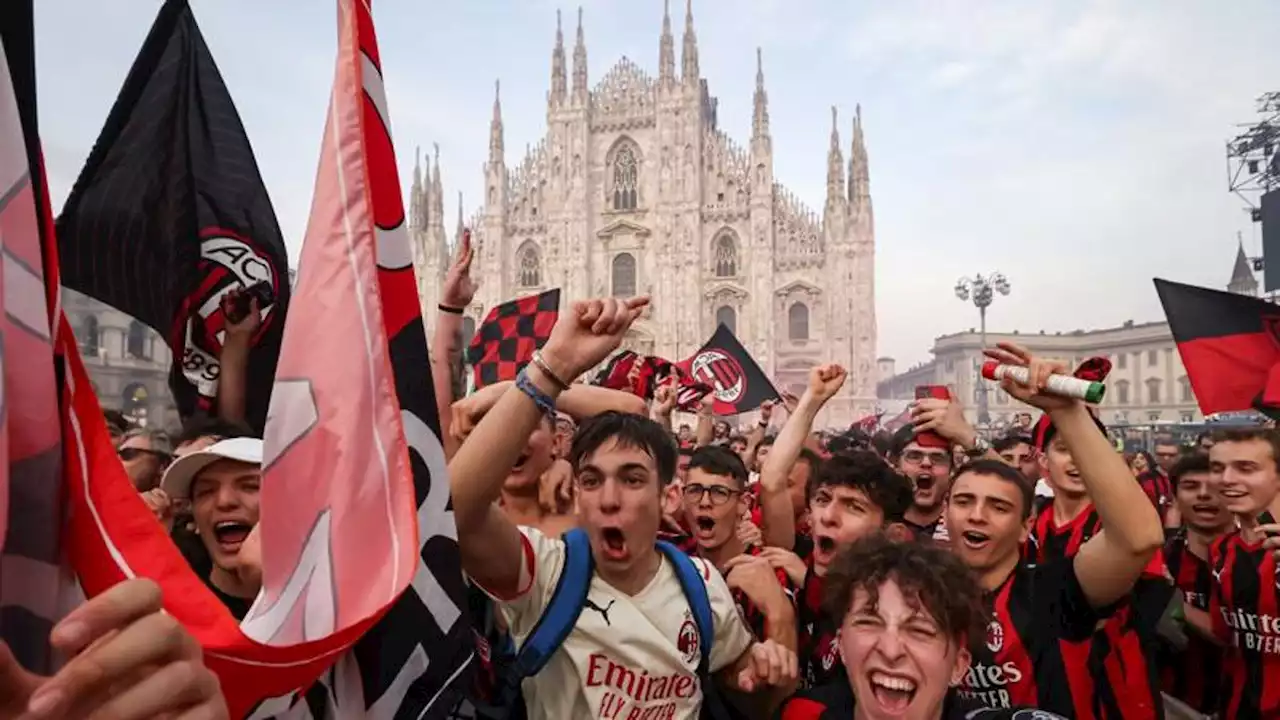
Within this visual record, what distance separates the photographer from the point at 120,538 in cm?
108

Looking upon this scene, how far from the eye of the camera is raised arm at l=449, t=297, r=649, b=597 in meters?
1.91

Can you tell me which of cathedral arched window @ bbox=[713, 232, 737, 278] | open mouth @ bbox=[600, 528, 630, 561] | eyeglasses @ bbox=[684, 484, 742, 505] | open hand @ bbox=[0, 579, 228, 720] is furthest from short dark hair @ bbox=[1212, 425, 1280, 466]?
cathedral arched window @ bbox=[713, 232, 737, 278]

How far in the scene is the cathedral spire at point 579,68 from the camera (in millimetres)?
38188

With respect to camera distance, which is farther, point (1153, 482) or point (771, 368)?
point (771, 368)

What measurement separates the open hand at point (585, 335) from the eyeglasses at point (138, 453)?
2.43m

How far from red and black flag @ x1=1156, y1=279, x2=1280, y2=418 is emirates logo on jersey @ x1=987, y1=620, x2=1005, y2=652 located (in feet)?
10.8

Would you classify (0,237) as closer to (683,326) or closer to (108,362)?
(108,362)

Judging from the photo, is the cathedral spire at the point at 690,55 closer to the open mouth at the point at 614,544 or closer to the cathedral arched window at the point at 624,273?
the cathedral arched window at the point at 624,273

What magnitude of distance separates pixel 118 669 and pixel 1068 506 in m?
3.81

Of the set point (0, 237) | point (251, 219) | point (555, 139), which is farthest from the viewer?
point (555, 139)

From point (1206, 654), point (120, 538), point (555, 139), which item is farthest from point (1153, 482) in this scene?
point (555, 139)

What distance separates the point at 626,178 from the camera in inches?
1497

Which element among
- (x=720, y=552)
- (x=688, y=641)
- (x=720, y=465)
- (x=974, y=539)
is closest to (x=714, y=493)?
(x=720, y=465)

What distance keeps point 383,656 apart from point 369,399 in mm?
502
